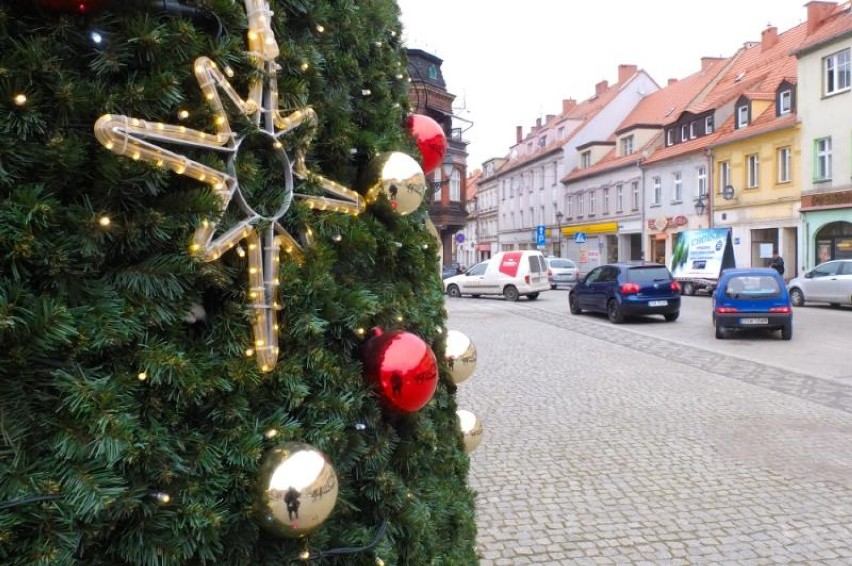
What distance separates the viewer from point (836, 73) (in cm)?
2573

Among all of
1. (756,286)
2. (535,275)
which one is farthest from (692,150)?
(756,286)

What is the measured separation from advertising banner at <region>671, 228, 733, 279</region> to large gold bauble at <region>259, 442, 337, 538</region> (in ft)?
84.2

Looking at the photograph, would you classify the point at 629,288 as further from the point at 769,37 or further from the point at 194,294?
the point at 769,37

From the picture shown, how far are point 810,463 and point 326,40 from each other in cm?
542

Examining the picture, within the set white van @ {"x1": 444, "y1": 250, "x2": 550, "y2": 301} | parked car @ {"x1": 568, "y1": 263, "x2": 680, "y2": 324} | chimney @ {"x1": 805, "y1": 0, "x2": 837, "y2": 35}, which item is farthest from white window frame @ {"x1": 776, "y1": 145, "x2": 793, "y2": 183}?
parked car @ {"x1": 568, "y1": 263, "x2": 680, "y2": 324}

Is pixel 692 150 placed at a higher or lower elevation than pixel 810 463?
higher

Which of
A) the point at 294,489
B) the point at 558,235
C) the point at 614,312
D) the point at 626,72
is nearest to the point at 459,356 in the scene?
the point at 294,489

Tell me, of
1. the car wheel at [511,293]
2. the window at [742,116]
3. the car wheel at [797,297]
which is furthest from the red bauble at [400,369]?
the window at [742,116]

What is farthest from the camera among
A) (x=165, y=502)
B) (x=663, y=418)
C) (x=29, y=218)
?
(x=663, y=418)

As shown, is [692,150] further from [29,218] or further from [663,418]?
[29,218]

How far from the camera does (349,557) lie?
156 cm

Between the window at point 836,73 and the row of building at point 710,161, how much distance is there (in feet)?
0.13

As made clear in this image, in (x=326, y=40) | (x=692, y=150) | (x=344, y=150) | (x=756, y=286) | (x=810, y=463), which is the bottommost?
(x=810, y=463)

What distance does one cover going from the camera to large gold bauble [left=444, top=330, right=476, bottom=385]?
227cm
